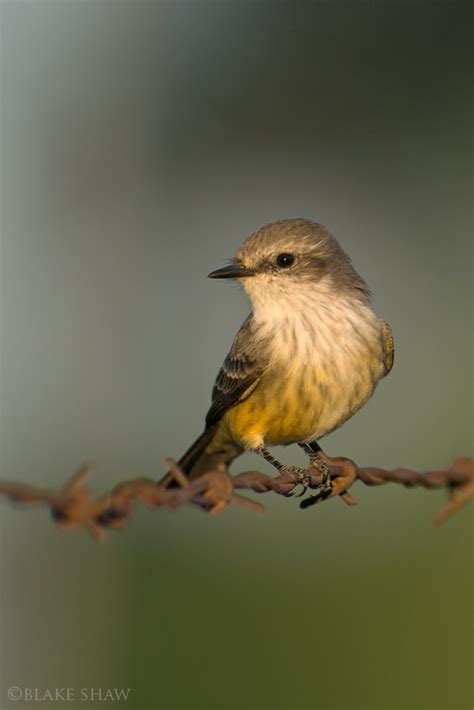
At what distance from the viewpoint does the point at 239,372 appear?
5062 millimetres

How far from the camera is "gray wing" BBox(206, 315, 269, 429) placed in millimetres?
4965

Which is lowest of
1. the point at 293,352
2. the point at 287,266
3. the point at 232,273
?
the point at 293,352

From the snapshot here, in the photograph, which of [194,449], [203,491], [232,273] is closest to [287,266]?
[232,273]

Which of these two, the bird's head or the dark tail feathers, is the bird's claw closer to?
the dark tail feathers

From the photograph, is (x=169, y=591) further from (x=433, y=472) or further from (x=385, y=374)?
(x=433, y=472)

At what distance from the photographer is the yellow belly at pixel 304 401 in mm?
4738

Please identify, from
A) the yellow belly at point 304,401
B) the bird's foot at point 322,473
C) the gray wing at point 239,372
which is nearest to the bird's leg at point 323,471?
the bird's foot at point 322,473

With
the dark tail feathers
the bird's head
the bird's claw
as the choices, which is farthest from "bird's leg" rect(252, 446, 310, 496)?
the bird's head

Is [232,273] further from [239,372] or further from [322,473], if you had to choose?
[322,473]

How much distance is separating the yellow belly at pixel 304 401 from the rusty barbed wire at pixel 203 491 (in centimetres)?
66

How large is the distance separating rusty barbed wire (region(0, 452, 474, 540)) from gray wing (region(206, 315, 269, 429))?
0.96m

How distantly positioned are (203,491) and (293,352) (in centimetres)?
196

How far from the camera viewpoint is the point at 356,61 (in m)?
15.1

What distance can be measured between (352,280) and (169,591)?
10.9 ft
